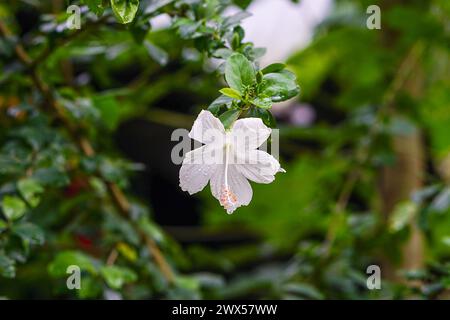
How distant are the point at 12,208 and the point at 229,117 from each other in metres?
0.31

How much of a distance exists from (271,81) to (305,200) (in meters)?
0.94

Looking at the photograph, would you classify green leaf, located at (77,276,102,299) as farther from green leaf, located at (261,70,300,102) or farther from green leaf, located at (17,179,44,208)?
green leaf, located at (261,70,300,102)

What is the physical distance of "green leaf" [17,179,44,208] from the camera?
0.66 m

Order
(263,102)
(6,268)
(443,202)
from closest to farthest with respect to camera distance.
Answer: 1. (263,102)
2. (6,268)
3. (443,202)

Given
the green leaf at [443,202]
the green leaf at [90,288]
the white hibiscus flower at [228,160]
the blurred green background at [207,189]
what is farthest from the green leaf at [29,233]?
the green leaf at [443,202]

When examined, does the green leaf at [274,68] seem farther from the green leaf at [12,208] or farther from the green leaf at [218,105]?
the green leaf at [12,208]

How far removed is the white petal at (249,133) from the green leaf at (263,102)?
0.04ft

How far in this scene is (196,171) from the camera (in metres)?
0.49

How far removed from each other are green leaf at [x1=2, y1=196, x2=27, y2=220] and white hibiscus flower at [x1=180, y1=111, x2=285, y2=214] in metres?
0.24

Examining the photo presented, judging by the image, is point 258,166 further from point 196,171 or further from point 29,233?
point 29,233

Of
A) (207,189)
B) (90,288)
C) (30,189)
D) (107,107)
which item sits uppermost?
(207,189)

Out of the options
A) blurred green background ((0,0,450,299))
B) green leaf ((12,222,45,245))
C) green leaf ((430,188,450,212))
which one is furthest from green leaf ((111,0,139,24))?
green leaf ((430,188,450,212))

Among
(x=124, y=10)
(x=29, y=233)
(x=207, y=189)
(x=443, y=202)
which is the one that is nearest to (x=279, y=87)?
(x=124, y=10)
